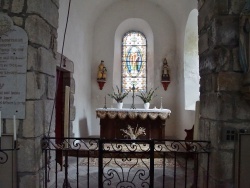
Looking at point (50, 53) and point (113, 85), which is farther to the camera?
point (113, 85)

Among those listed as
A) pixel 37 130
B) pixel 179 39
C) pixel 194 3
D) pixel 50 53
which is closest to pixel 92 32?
pixel 179 39

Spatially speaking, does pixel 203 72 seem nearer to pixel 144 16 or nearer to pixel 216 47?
pixel 216 47

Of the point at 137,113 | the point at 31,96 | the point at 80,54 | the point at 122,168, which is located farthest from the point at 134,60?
the point at 31,96

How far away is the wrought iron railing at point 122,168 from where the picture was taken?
96.0 inches

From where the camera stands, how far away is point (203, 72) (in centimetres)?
272

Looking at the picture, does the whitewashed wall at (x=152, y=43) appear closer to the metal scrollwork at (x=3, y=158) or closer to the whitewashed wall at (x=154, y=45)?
the whitewashed wall at (x=154, y=45)

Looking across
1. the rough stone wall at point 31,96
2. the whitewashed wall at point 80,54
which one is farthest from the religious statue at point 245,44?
the whitewashed wall at point 80,54

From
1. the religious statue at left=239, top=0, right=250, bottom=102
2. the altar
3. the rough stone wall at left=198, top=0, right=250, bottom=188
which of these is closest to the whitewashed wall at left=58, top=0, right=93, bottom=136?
the altar

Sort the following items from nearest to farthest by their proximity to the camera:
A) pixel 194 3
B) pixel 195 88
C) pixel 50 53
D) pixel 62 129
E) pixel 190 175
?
pixel 50 53 < pixel 190 175 < pixel 62 129 < pixel 194 3 < pixel 195 88

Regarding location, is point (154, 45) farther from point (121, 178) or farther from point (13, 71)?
point (13, 71)

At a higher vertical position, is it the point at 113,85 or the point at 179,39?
the point at 179,39

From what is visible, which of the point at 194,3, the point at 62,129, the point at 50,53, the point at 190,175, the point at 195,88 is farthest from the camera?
the point at 195,88

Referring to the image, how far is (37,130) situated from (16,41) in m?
0.80

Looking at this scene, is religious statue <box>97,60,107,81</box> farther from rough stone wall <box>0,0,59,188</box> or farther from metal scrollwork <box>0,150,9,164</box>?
metal scrollwork <box>0,150,9,164</box>
